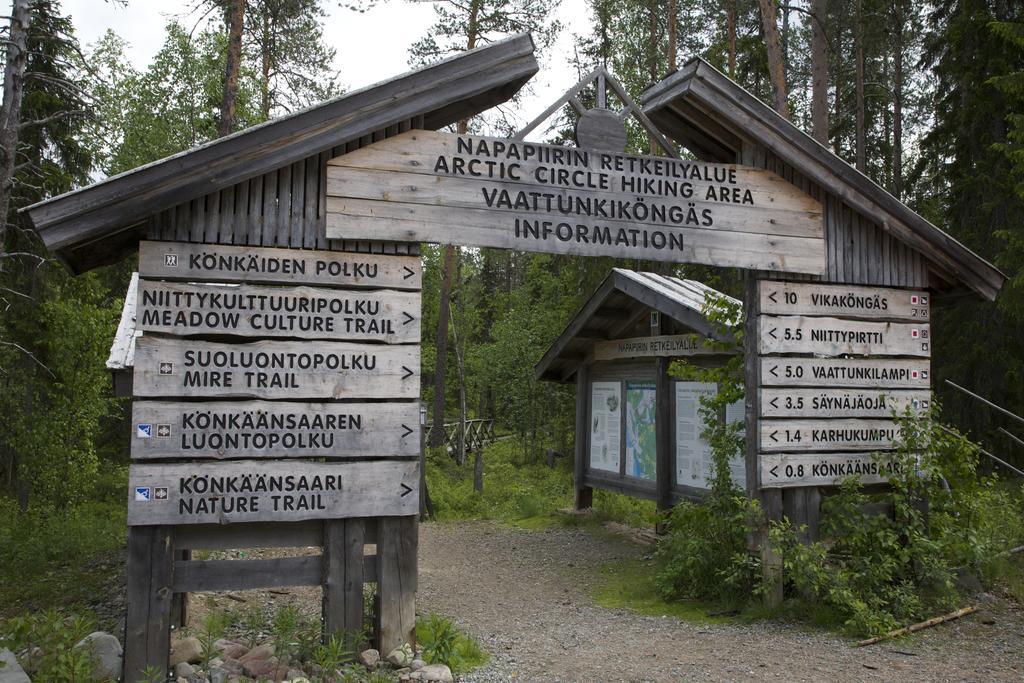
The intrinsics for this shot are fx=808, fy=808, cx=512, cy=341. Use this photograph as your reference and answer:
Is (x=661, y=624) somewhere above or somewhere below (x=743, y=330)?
below

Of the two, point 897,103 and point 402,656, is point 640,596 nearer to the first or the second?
point 402,656

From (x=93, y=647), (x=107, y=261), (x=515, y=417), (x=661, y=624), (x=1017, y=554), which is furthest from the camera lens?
(x=515, y=417)

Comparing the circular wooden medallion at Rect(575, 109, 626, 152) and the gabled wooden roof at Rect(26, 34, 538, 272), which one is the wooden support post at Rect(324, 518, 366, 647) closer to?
the gabled wooden roof at Rect(26, 34, 538, 272)

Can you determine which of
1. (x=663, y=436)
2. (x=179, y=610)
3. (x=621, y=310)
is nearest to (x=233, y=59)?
(x=621, y=310)

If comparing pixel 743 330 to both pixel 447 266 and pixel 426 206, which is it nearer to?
pixel 426 206

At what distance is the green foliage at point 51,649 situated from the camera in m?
4.86

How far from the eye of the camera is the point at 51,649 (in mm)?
5098

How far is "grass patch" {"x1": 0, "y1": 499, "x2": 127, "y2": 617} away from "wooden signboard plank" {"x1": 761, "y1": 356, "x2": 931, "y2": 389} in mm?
6978

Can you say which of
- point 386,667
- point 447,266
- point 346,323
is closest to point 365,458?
point 346,323

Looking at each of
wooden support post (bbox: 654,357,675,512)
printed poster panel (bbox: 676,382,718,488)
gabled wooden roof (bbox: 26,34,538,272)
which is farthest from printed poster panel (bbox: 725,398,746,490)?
gabled wooden roof (bbox: 26,34,538,272)

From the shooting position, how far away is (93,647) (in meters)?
5.31

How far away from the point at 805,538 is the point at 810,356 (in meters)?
1.70

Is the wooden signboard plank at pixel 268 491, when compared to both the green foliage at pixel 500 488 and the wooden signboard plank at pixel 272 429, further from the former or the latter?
the green foliage at pixel 500 488

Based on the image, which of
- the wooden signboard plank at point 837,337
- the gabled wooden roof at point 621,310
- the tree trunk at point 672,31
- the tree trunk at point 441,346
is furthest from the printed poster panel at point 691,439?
the tree trunk at point 441,346
